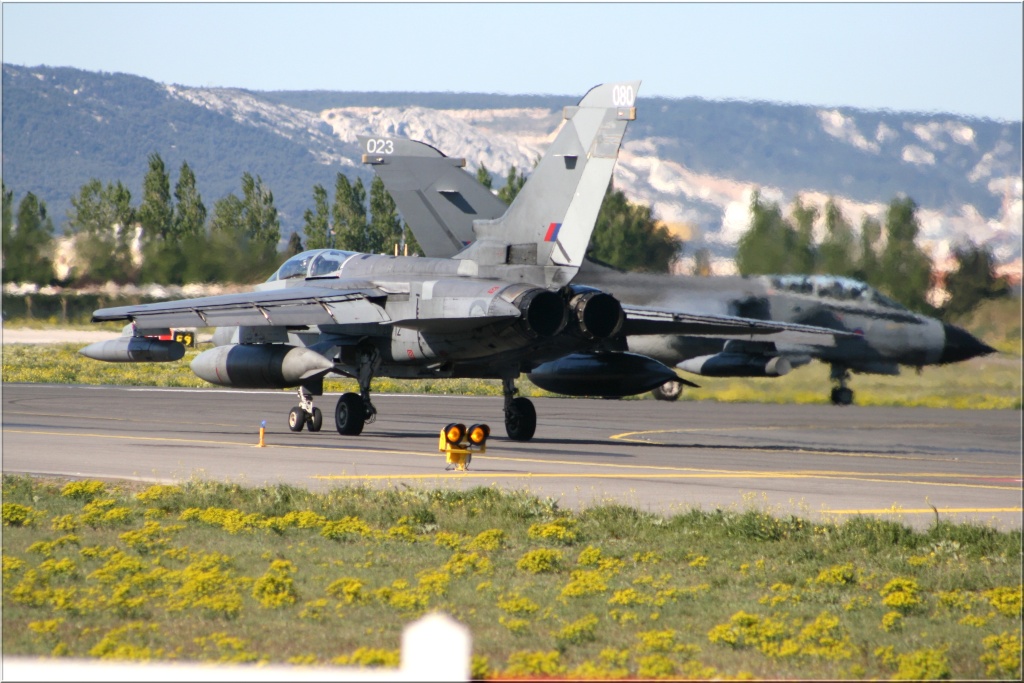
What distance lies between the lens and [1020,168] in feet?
65.2

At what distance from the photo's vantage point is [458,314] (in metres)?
19.1

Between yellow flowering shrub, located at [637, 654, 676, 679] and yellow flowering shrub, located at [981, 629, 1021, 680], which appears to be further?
yellow flowering shrub, located at [981, 629, 1021, 680]

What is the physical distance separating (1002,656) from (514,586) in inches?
129

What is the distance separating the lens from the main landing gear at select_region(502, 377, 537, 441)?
21.4 m

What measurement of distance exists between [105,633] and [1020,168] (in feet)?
57.5

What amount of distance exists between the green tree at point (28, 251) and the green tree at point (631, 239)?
12.7 meters

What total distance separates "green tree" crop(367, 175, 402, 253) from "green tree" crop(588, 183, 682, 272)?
505cm

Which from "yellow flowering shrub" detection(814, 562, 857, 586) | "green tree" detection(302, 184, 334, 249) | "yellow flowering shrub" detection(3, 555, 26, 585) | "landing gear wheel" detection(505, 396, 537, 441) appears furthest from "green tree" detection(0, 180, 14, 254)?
"yellow flowering shrub" detection(814, 562, 857, 586)

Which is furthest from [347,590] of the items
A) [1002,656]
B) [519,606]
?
A: [1002,656]

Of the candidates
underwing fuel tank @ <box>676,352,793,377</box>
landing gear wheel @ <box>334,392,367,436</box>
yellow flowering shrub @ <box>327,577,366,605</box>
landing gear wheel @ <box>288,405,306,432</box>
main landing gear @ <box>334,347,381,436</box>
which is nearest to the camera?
yellow flowering shrub @ <box>327,577,366,605</box>

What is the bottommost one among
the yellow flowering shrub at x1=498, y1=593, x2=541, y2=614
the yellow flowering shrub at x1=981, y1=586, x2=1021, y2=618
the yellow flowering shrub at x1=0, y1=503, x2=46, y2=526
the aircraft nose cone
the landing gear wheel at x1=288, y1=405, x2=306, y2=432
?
the landing gear wheel at x1=288, y1=405, x2=306, y2=432

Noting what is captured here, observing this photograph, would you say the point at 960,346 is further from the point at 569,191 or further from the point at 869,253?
the point at 569,191

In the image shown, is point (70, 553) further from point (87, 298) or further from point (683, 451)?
point (87, 298)

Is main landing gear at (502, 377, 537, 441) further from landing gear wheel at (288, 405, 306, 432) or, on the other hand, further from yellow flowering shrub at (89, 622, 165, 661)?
yellow flowering shrub at (89, 622, 165, 661)
